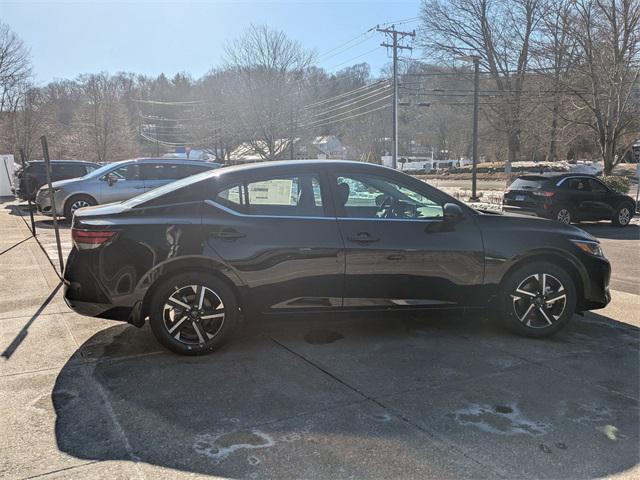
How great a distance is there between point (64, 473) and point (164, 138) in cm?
8763

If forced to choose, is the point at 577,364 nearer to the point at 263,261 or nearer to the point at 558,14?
the point at 263,261

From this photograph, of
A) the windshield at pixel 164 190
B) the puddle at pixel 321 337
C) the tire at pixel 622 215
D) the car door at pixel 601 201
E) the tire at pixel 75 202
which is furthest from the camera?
the tire at pixel 622 215

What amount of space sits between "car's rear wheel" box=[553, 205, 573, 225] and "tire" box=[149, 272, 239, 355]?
12045 millimetres

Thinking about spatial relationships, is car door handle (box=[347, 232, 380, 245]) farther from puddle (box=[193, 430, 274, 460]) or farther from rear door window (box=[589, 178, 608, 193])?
rear door window (box=[589, 178, 608, 193])

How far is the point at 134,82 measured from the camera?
7831 cm

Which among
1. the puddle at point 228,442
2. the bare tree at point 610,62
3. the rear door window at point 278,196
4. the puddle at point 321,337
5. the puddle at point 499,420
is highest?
the bare tree at point 610,62

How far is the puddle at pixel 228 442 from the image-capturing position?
2793 millimetres

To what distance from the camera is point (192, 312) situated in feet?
13.2

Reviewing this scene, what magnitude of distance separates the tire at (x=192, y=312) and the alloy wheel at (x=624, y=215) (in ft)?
45.4

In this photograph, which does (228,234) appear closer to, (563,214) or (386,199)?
(386,199)

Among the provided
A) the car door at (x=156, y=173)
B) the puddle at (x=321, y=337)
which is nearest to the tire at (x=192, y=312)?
the puddle at (x=321, y=337)

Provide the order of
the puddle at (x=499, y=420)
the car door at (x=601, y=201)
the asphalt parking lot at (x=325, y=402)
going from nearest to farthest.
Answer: the asphalt parking lot at (x=325, y=402)
the puddle at (x=499, y=420)
the car door at (x=601, y=201)

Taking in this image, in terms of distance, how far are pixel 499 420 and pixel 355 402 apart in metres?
0.90

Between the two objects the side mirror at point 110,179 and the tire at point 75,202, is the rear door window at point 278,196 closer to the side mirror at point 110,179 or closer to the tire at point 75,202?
the side mirror at point 110,179
